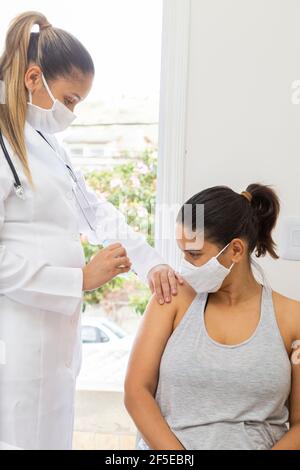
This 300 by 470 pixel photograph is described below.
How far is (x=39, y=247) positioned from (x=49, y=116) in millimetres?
320

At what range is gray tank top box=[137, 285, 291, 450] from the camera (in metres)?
A: 1.30

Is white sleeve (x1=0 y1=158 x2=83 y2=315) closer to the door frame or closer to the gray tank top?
the gray tank top

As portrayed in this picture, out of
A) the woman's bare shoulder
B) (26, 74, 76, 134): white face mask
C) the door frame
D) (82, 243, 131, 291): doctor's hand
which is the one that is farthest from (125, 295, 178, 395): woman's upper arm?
(26, 74, 76, 134): white face mask

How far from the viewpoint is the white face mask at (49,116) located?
1341 millimetres

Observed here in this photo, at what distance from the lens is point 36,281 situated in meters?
1.27

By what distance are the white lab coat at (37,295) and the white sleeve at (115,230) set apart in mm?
141

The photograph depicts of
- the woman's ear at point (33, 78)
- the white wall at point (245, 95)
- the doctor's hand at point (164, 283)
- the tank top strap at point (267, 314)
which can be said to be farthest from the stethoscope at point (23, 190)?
the tank top strap at point (267, 314)

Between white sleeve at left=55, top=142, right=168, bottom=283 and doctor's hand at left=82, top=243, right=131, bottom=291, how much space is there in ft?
0.61

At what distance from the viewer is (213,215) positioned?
4.41 ft

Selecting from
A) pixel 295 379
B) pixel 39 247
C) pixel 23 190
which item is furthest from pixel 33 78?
pixel 295 379

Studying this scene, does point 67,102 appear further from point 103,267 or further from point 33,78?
point 103,267
